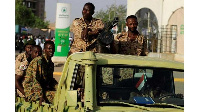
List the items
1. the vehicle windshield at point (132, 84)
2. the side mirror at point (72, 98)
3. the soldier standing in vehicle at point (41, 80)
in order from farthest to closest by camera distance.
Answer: the soldier standing in vehicle at point (41, 80), the vehicle windshield at point (132, 84), the side mirror at point (72, 98)

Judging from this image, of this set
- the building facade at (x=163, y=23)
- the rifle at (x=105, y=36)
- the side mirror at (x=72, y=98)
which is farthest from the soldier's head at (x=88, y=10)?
the building facade at (x=163, y=23)

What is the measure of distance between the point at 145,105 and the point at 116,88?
69cm

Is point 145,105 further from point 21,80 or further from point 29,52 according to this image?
point 29,52

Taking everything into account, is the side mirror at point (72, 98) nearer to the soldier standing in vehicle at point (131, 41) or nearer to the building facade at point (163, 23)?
the soldier standing in vehicle at point (131, 41)

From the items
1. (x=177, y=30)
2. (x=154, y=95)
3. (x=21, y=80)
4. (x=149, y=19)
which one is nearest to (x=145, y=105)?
(x=154, y=95)

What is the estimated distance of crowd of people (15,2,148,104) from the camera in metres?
5.13

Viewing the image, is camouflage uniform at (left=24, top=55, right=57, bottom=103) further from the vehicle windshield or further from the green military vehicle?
the vehicle windshield

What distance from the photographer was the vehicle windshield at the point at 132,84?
392 cm

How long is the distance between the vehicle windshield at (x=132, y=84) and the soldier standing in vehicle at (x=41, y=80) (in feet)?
3.07

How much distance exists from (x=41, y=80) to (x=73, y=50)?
603 mm

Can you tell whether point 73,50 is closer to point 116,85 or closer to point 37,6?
point 116,85

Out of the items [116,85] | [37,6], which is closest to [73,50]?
[116,85]

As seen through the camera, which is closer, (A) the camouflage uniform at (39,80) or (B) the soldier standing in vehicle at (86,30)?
(A) the camouflage uniform at (39,80)

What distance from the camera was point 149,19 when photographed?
90.4ft
